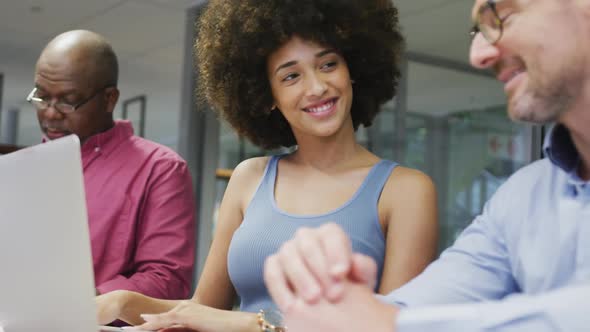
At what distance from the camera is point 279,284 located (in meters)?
0.67

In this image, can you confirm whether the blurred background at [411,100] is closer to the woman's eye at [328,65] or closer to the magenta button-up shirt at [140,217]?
the magenta button-up shirt at [140,217]

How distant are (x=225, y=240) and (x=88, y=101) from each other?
0.56 metres

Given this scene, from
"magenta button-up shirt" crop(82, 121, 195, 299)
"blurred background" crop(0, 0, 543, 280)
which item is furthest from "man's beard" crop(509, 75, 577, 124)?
"blurred background" crop(0, 0, 543, 280)

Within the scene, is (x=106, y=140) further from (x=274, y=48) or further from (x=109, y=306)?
(x=109, y=306)

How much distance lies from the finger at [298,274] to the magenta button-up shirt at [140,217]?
0.98m

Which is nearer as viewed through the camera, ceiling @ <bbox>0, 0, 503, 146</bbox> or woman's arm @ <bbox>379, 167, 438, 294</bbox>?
woman's arm @ <bbox>379, 167, 438, 294</bbox>

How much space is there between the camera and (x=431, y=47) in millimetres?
4855

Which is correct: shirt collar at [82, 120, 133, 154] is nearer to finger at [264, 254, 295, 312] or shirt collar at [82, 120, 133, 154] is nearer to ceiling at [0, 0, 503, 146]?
finger at [264, 254, 295, 312]

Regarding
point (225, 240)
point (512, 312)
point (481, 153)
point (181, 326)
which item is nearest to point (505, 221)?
point (512, 312)

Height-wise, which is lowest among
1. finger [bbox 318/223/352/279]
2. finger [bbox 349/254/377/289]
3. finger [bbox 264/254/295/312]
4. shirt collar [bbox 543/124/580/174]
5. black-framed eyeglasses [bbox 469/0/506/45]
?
finger [bbox 264/254/295/312]

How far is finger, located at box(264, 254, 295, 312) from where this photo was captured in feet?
2.18

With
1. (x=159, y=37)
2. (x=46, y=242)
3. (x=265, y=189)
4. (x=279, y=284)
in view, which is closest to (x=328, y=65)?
(x=265, y=189)

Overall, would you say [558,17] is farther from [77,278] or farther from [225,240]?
[225,240]

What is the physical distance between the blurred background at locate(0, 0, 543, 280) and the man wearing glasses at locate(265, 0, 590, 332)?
275 centimetres
